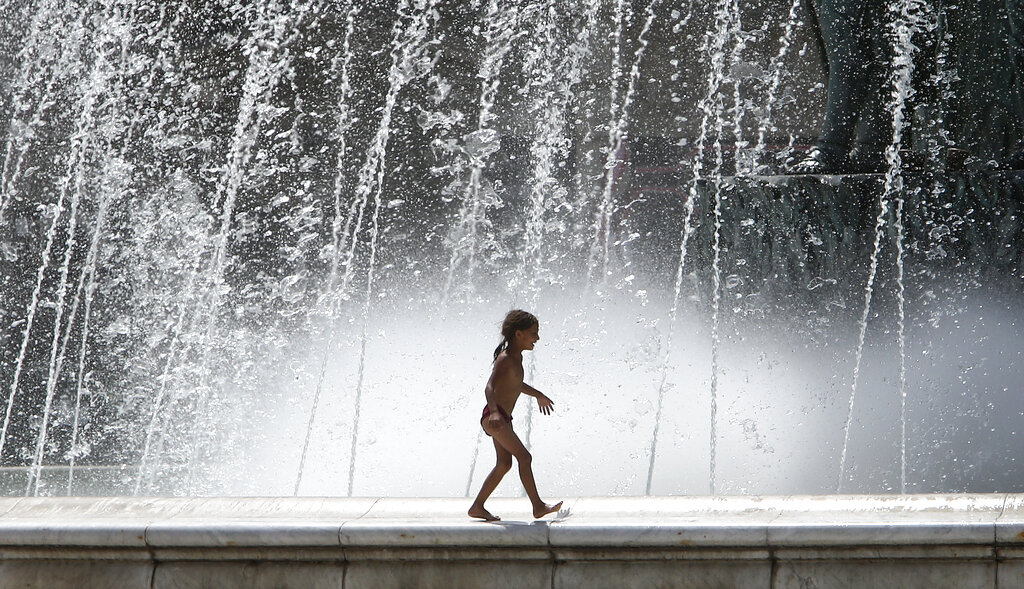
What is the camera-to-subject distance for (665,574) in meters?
2.80

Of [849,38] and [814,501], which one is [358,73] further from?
[814,501]

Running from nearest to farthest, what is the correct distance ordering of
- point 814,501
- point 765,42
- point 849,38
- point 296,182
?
point 814,501, point 849,38, point 765,42, point 296,182

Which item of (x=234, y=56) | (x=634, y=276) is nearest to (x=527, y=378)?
(x=634, y=276)

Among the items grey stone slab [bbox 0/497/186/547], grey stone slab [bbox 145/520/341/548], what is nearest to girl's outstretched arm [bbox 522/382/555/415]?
grey stone slab [bbox 145/520/341/548]

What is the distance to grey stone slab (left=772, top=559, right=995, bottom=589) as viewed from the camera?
2.67 meters

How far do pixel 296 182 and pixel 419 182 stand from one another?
0.99 meters

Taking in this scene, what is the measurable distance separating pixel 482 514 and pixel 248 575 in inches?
24.5

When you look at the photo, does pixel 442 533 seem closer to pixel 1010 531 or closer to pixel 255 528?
pixel 255 528

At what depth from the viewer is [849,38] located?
705cm

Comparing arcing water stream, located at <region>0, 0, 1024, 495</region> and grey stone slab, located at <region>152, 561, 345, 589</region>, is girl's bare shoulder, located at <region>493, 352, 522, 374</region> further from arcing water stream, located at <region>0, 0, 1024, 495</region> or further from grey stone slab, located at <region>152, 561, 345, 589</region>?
arcing water stream, located at <region>0, 0, 1024, 495</region>

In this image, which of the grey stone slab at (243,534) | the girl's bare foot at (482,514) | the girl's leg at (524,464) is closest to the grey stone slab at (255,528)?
the grey stone slab at (243,534)

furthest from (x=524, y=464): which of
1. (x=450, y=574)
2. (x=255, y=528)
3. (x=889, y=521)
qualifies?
(x=889, y=521)

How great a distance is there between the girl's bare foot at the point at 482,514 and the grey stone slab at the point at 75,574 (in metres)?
0.84

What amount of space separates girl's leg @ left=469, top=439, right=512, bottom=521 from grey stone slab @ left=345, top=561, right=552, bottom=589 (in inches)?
7.9
